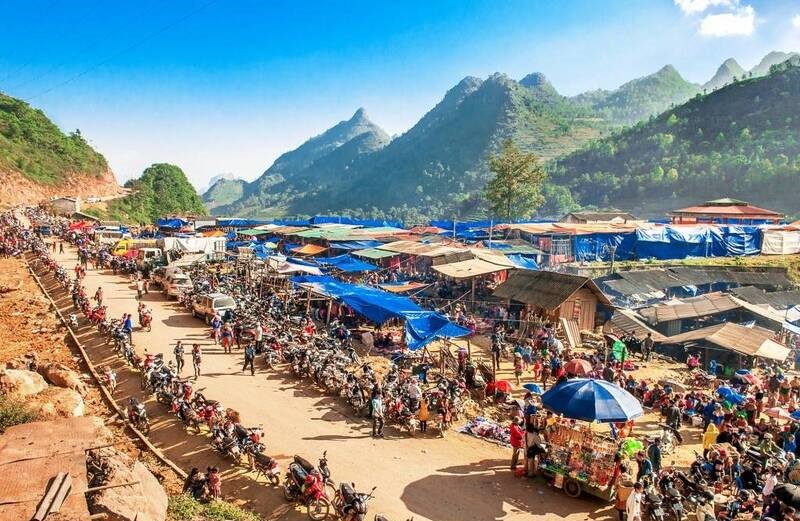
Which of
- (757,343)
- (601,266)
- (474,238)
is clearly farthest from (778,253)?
(757,343)

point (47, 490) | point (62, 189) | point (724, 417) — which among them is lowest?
point (724, 417)

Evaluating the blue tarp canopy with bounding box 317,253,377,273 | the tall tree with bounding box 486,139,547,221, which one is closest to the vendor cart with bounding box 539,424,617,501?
the blue tarp canopy with bounding box 317,253,377,273

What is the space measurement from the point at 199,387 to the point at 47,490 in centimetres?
767

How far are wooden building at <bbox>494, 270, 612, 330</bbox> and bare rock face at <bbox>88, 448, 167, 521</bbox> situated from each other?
16.8m

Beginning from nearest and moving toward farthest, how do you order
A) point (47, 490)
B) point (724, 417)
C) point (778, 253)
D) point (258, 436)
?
point (47, 490) < point (258, 436) < point (724, 417) < point (778, 253)

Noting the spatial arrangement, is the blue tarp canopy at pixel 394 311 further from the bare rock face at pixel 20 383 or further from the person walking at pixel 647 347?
the bare rock face at pixel 20 383

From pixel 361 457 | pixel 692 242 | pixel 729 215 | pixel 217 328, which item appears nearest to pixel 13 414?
pixel 361 457

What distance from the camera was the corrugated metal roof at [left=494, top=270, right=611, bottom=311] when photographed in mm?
21828

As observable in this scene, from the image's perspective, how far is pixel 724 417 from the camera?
45.4 ft

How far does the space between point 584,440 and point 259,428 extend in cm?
717

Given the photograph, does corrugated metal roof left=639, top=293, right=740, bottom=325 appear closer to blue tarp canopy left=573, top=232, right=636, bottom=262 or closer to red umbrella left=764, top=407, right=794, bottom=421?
red umbrella left=764, top=407, right=794, bottom=421

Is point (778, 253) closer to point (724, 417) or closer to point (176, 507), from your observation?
point (724, 417)

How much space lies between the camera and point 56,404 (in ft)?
42.5

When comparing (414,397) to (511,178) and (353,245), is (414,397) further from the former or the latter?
(511,178)
